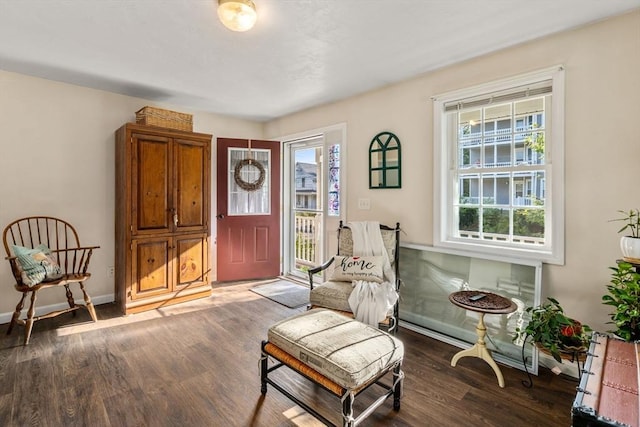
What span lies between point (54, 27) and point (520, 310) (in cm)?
409

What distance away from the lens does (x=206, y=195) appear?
3928 millimetres

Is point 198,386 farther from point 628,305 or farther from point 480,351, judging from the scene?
point 628,305

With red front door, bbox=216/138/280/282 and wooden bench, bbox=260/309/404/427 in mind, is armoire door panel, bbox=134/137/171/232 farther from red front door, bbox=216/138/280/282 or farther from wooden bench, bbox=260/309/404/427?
wooden bench, bbox=260/309/404/427

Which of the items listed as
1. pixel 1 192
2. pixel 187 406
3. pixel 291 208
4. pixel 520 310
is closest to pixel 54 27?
pixel 1 192

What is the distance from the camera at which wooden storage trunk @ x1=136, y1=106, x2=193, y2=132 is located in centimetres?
347

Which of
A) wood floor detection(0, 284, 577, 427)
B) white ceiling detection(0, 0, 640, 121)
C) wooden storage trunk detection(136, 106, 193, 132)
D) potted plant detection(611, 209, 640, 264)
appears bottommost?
wood floor detection(0, 284, 577, 427)

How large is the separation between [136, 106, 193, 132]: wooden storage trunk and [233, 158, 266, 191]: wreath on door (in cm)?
100

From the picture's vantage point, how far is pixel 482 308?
2127mm

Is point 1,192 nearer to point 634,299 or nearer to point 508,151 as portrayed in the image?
point 508,151

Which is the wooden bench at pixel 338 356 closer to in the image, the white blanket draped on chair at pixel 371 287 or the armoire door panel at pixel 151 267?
the white blanket draped on chair at pixel 371 287

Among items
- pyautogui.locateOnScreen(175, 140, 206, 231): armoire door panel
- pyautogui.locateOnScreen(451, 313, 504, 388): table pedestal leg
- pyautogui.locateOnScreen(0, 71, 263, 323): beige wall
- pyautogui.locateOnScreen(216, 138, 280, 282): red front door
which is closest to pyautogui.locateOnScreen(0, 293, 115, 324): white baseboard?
pyautogui.locateOnScreen(0, 71, 263, 323): beige wall

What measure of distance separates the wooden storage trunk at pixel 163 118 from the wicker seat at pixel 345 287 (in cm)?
228

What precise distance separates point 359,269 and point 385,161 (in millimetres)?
1265

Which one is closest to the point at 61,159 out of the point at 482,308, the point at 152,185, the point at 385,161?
the point at 152,185
